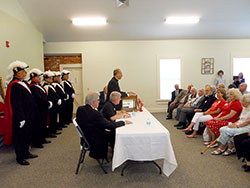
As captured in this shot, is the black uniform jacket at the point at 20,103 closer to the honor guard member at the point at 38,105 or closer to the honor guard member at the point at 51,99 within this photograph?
the honor guard member at the point at 38,105

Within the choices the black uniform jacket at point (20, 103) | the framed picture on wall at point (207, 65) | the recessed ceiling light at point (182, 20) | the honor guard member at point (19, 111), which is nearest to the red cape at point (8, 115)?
the honor guard member at point (19, 111)

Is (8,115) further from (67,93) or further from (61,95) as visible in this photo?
(67,93)

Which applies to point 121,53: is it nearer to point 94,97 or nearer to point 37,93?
point 37,93

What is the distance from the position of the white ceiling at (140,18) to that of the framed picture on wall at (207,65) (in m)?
0.84

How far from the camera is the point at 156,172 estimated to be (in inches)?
107

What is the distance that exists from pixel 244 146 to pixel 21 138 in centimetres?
330

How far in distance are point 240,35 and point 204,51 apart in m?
1.34

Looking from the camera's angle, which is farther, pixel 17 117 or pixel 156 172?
pixel 17 117

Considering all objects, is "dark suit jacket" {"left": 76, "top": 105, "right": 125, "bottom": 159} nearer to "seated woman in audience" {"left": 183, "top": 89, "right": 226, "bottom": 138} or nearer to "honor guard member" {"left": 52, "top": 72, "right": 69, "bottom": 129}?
"seated woman in audience" {"left": 183, "top": 89, "right": 226, "bottom": 138}

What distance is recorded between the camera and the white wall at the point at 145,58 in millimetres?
7145

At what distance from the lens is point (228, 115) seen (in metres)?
3.49

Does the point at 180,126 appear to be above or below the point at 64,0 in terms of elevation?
below

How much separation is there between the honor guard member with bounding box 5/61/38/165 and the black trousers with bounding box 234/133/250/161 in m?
3.21

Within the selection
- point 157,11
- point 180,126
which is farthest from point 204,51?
point 180,126
